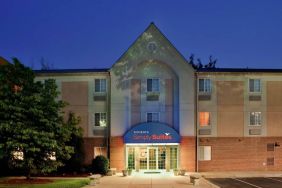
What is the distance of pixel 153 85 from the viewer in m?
37.2

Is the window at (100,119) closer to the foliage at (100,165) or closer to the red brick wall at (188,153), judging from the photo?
the foliage at (100,165)

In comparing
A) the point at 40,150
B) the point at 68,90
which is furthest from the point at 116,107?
the point at 40,150

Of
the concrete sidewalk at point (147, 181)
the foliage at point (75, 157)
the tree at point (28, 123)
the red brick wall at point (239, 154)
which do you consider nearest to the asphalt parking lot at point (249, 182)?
the concrete sidewalk at point (147, 181)

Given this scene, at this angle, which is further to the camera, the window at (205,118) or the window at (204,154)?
the window at (205,118)

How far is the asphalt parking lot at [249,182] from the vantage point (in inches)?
1133

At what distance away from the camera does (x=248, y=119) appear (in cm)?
3778

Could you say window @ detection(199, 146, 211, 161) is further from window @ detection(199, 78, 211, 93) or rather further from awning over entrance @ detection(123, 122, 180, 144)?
window @ detection(199, 78, 211, 93)

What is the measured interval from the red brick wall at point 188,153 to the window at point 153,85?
485 cm

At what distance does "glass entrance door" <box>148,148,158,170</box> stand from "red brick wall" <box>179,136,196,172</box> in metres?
2.17

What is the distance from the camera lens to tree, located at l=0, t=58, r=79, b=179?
2858 centimetres

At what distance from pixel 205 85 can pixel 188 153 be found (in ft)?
20.2

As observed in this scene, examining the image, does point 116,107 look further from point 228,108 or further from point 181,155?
point 228,108

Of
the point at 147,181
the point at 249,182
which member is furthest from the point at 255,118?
the point at 147,181

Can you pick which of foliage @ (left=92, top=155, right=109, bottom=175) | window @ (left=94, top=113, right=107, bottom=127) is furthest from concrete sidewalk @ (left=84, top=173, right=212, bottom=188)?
window @ (left=94, top=113, right=107, bottom=127)
